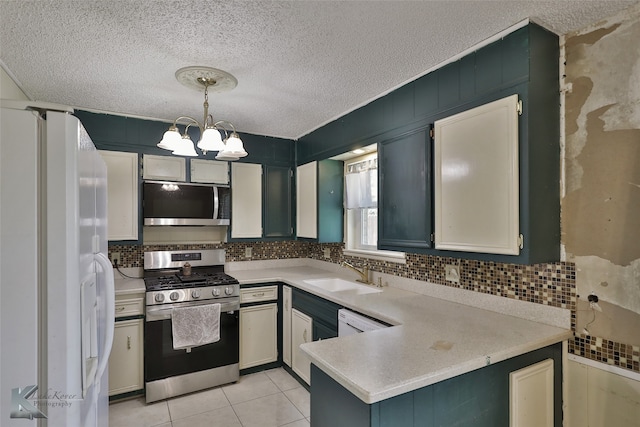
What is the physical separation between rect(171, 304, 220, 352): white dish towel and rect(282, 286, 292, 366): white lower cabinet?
24.8 inches

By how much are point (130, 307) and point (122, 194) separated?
0.98 m

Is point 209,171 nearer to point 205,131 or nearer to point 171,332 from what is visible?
point 205,131

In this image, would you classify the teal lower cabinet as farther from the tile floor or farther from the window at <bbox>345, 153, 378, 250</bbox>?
the window at <bbox>345, 153, 378, 250</bbox>

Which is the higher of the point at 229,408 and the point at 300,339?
the point at 300,339

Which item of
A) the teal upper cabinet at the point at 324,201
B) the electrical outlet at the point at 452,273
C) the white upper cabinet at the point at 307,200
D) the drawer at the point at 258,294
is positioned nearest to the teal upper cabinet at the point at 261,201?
the white upper cabinet at the point at 307,200

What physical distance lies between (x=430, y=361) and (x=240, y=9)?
171 cm

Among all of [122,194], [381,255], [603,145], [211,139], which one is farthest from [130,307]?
[603,145]

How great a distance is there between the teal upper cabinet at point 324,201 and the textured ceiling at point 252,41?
36.8 inches

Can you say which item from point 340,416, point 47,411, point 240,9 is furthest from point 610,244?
point 47,411

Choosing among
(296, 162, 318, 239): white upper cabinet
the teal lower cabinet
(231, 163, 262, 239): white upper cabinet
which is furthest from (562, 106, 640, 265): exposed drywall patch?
(231, 163, 262, 239): white upper cabinet

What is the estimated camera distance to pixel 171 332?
267cm

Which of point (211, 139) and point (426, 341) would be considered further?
point (211, 139)

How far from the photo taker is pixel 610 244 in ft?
5.03

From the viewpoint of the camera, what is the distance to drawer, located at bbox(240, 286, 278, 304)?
3061mm
